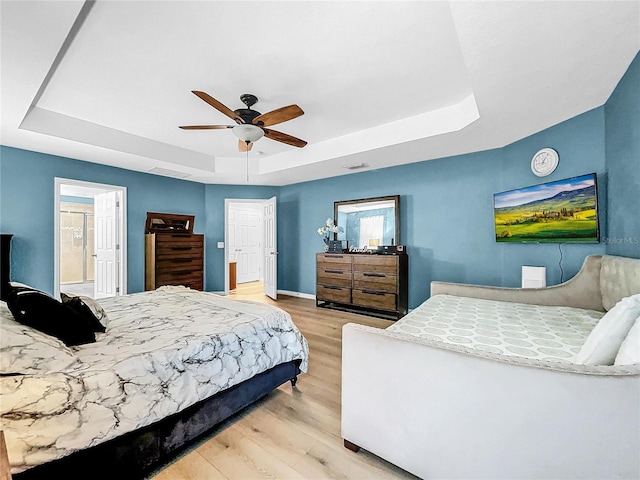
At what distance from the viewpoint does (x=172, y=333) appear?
1769mm

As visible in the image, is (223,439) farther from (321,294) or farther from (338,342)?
(321,294)

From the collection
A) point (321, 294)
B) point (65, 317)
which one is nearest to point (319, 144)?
point (321, 294)

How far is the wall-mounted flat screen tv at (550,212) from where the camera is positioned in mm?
2650

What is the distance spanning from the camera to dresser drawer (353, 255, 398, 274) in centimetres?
423

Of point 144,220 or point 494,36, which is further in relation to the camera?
point 144,220

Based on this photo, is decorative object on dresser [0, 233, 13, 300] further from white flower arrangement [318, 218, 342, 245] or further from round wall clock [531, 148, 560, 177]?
round wall clock [531, 148, 560, 177]

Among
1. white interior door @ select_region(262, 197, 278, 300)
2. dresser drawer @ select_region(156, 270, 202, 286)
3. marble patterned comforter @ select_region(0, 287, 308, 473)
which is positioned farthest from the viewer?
white interior door @ select_region(262, 197, 278, 300)

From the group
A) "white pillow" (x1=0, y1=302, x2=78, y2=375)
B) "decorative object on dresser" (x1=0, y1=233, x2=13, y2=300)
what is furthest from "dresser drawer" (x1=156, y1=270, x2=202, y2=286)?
"white pillow" (x1=0, y1=302, x2=78, y2=375)

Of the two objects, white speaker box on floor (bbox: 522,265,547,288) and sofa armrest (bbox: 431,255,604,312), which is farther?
white speaker box on floor (bbox: 522,265,547,288)

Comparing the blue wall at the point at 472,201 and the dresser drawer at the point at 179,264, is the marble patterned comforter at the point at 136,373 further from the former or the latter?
the blue wall at the point at 472,201

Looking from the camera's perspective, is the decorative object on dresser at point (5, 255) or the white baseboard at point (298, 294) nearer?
the decorative object on dresser at point (5, 255)

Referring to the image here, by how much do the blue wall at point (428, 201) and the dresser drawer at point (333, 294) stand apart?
71cm

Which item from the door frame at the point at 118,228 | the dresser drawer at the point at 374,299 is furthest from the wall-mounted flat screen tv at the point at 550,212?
the door frame at the point at 118,228

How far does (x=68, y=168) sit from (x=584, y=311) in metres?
6.32
